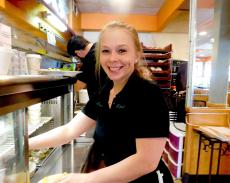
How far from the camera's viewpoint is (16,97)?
66 cm

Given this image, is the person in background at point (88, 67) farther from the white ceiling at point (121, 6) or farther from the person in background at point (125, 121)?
the white ceiling at point (121, 6)

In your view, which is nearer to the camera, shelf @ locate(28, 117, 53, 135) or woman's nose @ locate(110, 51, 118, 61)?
woman's nose @ locate(110, 51, 118, 61)

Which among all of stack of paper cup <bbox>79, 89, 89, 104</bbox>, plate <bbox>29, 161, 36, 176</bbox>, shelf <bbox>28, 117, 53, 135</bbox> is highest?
shelf <bbox>28, 117, 53, 135</bbox>

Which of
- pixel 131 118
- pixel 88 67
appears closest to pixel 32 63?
pixel 131 118

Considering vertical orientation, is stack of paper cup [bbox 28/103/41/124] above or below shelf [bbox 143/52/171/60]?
below

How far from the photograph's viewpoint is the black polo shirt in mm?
880

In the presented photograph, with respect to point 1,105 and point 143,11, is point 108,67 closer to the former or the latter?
point 1,105

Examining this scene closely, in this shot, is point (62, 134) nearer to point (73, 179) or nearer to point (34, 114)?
point (34, 114)

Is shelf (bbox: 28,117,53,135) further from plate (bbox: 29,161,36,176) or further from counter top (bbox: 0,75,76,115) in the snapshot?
counter top (bbox: 0,75,76,115)

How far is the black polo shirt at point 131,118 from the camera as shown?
0.88 meters

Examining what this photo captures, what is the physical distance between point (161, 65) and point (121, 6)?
71.4 inches

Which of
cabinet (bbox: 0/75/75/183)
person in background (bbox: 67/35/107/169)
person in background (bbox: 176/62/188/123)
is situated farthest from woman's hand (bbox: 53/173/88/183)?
person in background (bbox: 176/62/188/123)

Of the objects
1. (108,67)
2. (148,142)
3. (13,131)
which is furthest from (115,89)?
(13,131)

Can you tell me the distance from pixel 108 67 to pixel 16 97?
494 millimetres
